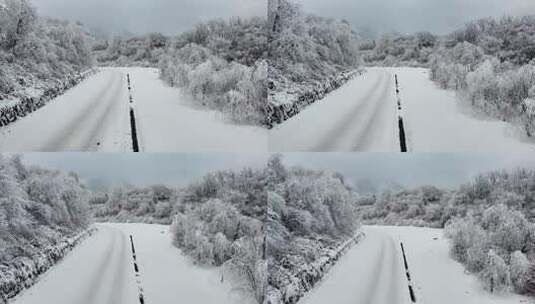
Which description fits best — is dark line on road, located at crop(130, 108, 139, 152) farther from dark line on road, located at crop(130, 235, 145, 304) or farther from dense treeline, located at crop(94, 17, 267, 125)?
dark line on road, located at crop(130, 235, 145, 304)

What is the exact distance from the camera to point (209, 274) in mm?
4566

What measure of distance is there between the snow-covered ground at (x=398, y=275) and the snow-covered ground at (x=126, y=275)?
0.61 meters

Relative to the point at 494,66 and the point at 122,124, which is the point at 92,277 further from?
the point at 494,66

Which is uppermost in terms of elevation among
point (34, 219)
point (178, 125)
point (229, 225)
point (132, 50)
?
point (132, 50)

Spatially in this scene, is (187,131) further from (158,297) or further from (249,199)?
(158,297)

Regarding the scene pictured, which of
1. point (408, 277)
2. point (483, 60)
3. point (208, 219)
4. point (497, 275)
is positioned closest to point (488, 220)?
point (497, 275)

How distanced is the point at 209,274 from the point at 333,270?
0.75 metres

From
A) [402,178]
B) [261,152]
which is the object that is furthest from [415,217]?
[261,152]

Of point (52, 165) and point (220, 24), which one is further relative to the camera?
point (220, 24)

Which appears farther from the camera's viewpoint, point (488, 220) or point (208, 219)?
point (208, 219)

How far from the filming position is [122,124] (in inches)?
177

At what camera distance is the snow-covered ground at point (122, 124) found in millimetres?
4363

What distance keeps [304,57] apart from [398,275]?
1.42m

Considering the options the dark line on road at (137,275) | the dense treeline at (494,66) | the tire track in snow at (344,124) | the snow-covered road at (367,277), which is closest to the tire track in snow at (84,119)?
the dark line on road at (137,275)
